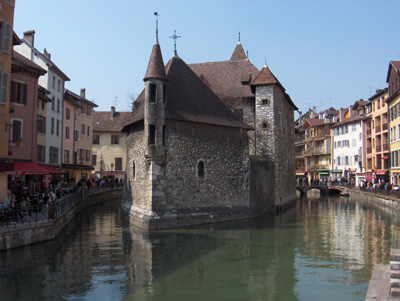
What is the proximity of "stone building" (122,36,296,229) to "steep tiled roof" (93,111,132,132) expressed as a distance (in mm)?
25250

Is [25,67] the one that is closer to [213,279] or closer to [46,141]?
[46,141]

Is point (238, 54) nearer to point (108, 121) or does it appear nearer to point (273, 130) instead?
point (273, 130)

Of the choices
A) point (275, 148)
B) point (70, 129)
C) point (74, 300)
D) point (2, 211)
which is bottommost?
point (74, 300)

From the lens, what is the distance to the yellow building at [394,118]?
39125 millimetres

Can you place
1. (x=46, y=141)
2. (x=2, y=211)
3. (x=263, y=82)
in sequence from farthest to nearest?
(x=46, y=141)
(x=263, y=82)
(x=2, y=211)

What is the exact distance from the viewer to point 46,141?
31719 mm

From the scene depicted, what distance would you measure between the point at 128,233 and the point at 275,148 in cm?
1373

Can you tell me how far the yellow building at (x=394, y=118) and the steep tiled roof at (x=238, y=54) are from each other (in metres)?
14.9

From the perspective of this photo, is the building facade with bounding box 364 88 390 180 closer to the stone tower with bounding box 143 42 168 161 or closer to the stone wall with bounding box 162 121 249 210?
the stone wall with bounding box 162 121 249 210

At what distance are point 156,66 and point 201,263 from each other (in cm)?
1094

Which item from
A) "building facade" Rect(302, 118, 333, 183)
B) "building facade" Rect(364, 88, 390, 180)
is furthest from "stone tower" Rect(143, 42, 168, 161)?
"building facade" Rect(302, 118, 333, 183)

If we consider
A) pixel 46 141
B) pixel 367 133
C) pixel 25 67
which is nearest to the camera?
pixel 25 67

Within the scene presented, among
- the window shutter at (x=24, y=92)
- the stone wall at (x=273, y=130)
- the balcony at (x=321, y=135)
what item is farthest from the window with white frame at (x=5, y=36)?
the balcony at (x=321, y=135)

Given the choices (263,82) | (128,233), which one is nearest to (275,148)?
(263,82)
